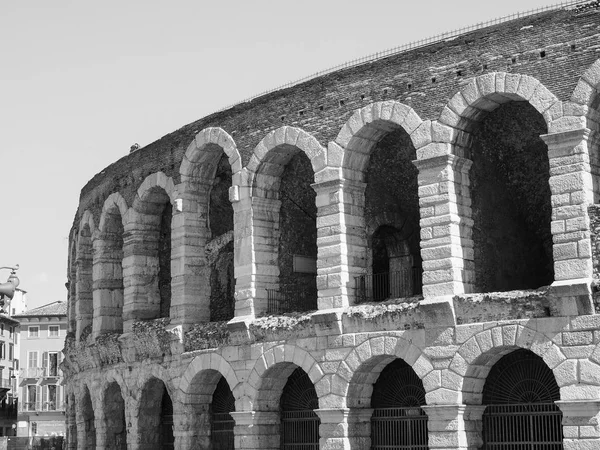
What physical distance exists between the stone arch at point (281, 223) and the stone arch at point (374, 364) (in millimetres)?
2835

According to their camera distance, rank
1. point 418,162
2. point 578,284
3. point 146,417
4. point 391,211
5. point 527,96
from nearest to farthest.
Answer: point 578,284, point 527,96, point 418,162, point 391,211, point 146,417

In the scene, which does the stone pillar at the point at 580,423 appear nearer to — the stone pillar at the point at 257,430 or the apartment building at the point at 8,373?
the stone pillar at the point at 257,430

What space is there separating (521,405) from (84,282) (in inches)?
595

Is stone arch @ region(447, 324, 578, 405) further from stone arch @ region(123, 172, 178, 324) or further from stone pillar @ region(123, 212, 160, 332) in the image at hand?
stone pillar @ region(123, 212, 160, 332)

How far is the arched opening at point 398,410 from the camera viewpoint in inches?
785

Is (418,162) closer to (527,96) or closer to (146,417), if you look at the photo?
(527,96)

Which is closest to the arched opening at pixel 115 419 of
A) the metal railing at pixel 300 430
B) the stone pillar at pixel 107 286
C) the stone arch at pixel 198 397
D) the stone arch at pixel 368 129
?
the stone pillar at pixel 107 286

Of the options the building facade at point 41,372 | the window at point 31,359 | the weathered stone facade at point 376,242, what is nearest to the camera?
the weathered stone facade at point 376,242

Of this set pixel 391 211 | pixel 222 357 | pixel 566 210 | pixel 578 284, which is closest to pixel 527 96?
pixel 566 210

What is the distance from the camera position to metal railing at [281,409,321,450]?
21688 mm

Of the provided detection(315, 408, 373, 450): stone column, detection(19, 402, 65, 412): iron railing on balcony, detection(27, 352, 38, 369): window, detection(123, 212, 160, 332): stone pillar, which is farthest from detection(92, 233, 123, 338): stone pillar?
detection(27, 352, 38, 369): window

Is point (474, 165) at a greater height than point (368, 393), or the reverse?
point (474, 165)

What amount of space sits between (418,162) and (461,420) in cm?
435

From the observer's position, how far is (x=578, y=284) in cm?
1698
